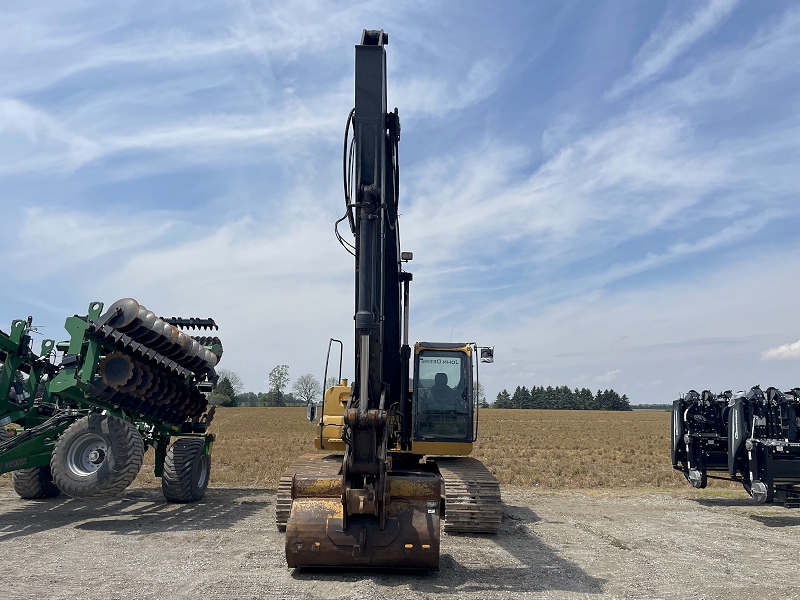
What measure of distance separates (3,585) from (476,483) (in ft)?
19.9

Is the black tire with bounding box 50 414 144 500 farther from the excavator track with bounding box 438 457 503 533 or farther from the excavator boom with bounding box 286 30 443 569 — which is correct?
the excavator track with bounding box 438 457 503 533

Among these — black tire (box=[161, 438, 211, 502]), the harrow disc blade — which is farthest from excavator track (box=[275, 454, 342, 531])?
black tire (box=[161, 438, 211, 502])

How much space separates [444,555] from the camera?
8.14 metres

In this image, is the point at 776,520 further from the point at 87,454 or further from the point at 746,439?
the point at 87,454

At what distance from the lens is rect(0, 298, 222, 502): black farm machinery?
10242mm

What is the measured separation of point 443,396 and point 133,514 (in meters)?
6.04

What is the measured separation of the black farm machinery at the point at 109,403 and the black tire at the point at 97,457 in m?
0.02

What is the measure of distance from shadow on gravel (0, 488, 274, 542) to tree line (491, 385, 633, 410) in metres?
95.5

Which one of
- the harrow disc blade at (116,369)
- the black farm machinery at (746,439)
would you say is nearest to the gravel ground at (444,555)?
the black farm machinery at (746,439)

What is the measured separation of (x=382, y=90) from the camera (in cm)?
747

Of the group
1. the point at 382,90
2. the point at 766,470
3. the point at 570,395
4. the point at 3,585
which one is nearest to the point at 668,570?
the point at 766,470

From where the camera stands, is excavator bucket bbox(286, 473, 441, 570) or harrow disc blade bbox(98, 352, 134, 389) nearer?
excavator bucket bbox(286, 473, 441, 570)

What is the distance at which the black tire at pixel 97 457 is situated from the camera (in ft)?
33.2

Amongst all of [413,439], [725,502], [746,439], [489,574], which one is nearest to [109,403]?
[413,439]
